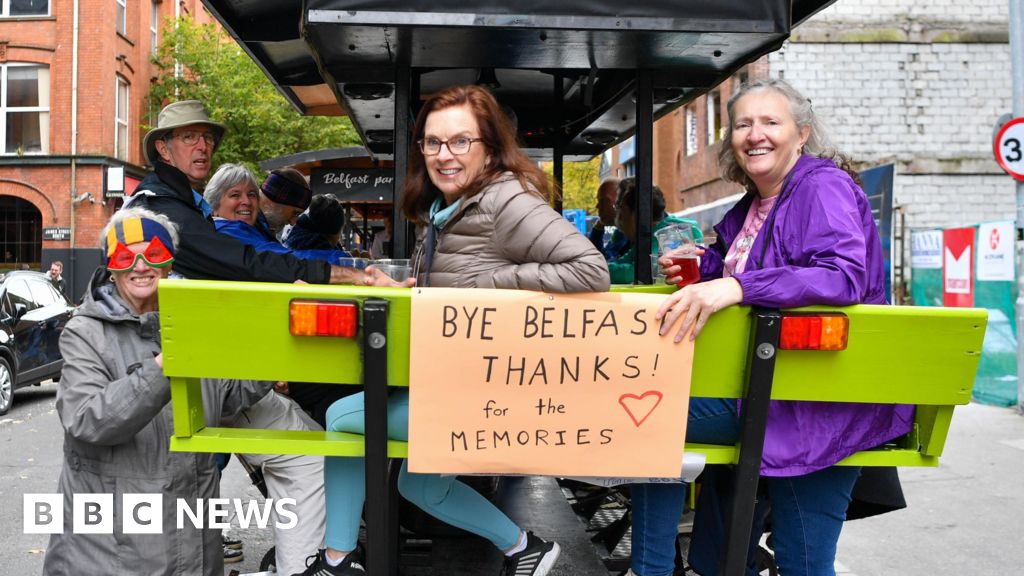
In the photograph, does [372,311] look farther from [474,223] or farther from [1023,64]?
[1023,64]

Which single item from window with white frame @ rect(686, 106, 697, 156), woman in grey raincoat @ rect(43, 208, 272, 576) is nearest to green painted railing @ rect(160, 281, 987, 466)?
woman in grey raincoat @ rect(43, 208, 272, 576)

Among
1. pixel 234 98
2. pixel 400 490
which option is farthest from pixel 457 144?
pixel 234 98

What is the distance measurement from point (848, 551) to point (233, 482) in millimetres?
4743

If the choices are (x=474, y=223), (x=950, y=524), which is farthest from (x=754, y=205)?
(x=950, y=524)

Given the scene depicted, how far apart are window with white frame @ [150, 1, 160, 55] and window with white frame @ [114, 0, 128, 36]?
207 cm

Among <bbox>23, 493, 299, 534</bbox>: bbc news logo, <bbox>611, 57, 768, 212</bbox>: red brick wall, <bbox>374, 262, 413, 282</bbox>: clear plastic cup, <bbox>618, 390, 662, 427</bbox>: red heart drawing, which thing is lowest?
<bbox>23, 493, 299, 534</bbox>: bbc news logo

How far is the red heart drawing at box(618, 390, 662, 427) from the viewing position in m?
2.47

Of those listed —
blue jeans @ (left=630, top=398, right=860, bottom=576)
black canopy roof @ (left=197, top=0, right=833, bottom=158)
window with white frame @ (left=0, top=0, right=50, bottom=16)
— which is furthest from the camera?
window with white frame @ (left=0, top=0, right=50, bottom=16)

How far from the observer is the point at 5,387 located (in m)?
11.6

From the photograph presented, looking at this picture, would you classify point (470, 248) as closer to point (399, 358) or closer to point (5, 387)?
point (399, 358)

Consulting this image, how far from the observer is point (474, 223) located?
9.17ft

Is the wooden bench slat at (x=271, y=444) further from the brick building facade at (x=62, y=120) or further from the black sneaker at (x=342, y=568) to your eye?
the brick building facade at (x=62, y=120)

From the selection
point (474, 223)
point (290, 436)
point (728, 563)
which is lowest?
point (728, 563)

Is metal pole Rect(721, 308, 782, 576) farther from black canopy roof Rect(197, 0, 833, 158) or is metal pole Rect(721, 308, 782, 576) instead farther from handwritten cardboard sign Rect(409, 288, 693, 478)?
black canopy roof Rect(197, 0, 833, 158)
